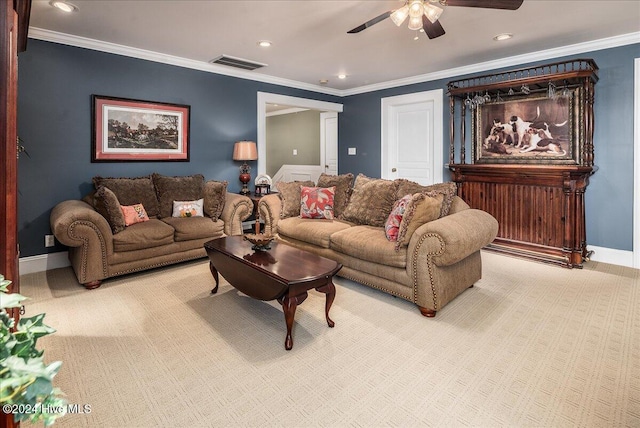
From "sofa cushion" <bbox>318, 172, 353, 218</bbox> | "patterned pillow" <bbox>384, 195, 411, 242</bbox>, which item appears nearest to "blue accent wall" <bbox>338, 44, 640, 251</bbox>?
"patterned pillow" <bbox>384, 195, 411, 242</bbox>

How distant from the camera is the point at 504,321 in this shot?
272cm

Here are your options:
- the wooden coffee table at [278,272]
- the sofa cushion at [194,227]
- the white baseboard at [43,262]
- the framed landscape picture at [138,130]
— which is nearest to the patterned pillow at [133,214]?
the sofa cushion at [194,227]

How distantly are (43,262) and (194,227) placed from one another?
5.28 feet

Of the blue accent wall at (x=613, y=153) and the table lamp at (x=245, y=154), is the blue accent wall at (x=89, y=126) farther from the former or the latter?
the table lamp at (x=245, y=154)

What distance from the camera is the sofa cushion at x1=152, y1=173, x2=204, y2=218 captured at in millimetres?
4324

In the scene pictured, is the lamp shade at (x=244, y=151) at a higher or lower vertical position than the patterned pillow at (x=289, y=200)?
higher

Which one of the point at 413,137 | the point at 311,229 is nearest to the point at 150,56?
the point at 311,229

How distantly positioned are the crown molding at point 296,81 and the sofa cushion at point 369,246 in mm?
2956

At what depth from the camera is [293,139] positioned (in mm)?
8609

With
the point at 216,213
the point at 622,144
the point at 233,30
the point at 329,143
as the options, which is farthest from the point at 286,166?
the point at 622,144

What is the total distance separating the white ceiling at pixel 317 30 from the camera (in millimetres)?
3139

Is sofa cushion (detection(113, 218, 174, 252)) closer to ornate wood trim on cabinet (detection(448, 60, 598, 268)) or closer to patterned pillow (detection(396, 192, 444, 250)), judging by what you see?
patterned pillow (detection(396, 192, 444, 250))

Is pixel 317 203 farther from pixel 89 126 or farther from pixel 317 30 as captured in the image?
pixel 89 126

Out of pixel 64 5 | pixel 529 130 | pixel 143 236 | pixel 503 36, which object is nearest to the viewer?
pixel 64 5
